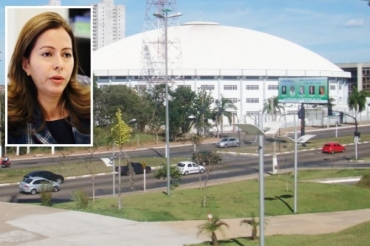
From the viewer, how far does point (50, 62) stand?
24.9 metres

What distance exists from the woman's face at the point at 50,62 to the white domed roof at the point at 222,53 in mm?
71778

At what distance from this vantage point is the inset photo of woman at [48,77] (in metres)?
24.9

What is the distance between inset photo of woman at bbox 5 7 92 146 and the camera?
24891 millimetres

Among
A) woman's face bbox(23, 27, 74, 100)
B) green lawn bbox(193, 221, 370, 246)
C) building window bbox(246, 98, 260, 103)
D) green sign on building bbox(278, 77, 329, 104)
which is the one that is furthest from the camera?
building window bbox(246, 98, 260, 103)

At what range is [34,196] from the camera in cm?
3425

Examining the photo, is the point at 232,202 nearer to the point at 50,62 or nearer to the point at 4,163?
the point at 50,62

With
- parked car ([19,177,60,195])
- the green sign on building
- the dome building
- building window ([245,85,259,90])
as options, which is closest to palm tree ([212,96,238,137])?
the dome building

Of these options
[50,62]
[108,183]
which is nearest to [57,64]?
[50,62]

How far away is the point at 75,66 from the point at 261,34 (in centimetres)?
9333

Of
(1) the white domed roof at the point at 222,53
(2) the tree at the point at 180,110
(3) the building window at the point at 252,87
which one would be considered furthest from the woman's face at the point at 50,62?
(3) the building window at the point at 252,87

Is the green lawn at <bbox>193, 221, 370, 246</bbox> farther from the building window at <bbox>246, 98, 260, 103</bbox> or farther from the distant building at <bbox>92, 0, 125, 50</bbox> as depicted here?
the distant building at <bbox>92, 0, 125, 50</bbox>

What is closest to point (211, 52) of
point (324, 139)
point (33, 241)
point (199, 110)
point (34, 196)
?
point (199, 110)

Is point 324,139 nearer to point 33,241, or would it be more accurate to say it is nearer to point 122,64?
point 122,64

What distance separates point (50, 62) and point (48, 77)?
0.55m
